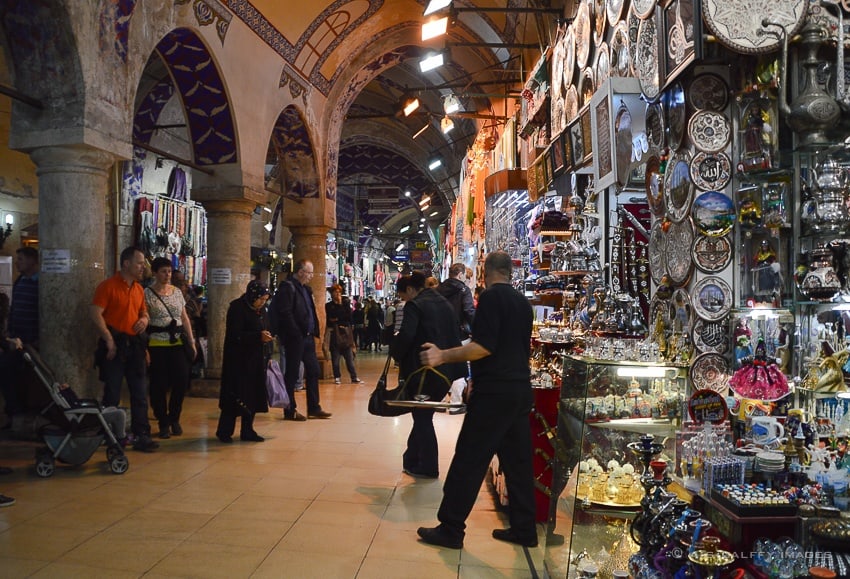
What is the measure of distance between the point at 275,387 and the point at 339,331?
4.50 metres

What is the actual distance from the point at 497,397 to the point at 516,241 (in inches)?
212

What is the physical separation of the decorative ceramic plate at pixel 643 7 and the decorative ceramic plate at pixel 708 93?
30.0 inches

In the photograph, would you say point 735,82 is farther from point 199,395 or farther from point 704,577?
point 199,395

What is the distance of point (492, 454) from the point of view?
11.2ft

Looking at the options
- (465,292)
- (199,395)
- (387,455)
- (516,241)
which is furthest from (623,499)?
(199,395)

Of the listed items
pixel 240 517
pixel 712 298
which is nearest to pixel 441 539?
Result: pixel 240 517

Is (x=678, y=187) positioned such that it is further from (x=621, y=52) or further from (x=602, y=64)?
(x=602, y=64)

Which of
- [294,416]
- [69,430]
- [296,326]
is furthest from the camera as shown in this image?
[294,416]

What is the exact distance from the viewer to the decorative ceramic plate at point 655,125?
3.99m

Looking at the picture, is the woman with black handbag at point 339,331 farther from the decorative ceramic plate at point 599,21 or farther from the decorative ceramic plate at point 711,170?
the decorative ceramic plate at point 711,170

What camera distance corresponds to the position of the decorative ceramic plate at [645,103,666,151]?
13.1 feet

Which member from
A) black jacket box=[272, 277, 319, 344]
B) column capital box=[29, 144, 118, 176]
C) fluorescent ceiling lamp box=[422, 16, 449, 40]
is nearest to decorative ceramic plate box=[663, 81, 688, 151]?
black jacket box=[272, 277, 319, 344]

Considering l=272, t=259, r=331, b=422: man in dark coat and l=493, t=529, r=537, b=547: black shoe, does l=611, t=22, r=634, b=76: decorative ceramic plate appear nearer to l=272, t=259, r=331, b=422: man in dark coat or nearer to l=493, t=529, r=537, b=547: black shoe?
l=493, t=529, r=537, b=547: black shoe

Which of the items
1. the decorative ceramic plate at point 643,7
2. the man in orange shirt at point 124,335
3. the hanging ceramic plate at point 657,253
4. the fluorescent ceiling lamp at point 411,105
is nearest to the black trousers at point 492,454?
the hanging ceramic plate at point 657,253
